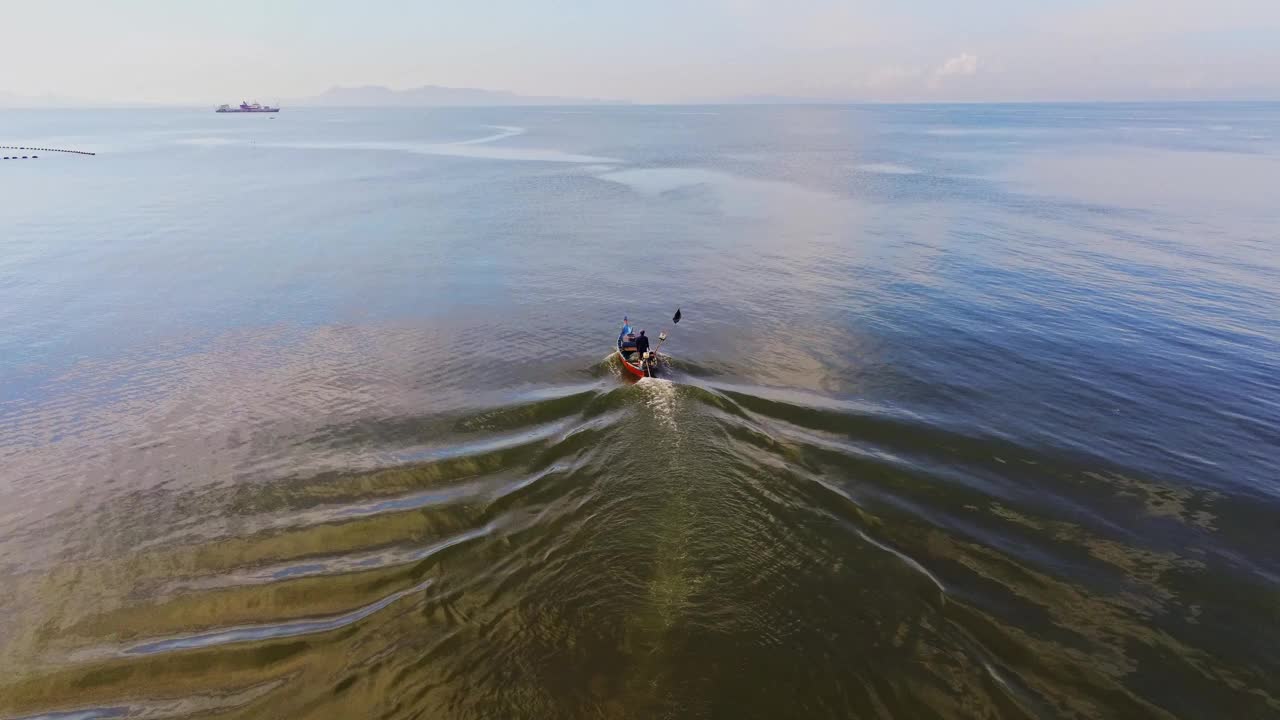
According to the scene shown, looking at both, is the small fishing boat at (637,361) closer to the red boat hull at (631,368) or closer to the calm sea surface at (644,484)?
the red boat hull at (631,368)

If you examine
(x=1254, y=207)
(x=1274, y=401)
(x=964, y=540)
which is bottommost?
(x=964, y=540)

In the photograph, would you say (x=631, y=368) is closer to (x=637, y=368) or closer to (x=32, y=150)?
(x=637, y=368)

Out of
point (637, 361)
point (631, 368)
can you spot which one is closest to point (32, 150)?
point (637, 361)

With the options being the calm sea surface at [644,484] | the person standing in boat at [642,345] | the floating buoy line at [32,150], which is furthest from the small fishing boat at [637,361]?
the floating buoy line at [32,150]

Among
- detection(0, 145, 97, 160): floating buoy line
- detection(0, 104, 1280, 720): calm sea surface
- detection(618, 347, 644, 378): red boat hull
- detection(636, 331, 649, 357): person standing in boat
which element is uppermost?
detection(0, 145, 97, 160): floating buoy line

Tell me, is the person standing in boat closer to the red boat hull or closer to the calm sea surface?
the red boat hull

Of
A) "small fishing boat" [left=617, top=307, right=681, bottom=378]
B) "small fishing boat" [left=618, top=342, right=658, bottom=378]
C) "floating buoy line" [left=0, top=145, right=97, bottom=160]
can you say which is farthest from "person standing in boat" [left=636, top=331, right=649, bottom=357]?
"floating buoy line" [left=0, top=145, right=97, bottom=160]

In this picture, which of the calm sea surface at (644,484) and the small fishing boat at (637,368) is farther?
the small fishing boat at (637,368)

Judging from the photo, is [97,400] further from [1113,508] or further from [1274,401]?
[1274,401]

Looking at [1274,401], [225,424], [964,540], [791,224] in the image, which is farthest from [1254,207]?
[225,424]
